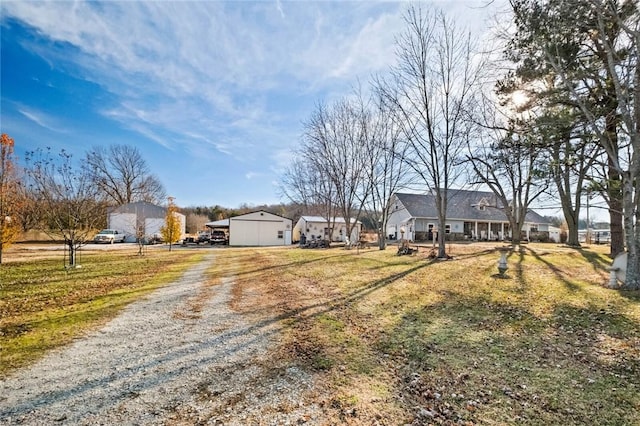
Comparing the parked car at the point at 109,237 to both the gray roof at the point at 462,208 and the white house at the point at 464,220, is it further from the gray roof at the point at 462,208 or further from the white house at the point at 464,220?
the gray roof at the point at 462,208

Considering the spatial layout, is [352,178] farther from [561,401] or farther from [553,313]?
[561,401]

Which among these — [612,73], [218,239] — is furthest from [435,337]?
[218,239]

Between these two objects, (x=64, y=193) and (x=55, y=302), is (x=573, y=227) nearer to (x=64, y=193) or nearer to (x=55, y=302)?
(x=55, y=302)

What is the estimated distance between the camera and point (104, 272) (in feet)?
37.9

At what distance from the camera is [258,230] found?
113 feet

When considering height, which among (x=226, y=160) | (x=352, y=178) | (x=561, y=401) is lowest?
(x=561, y=401)

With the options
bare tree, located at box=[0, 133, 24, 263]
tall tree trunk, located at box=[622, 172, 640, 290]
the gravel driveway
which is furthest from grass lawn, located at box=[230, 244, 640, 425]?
bare tree, located at box=[0, 133, 24, 263]

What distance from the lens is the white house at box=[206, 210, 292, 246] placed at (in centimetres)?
3372

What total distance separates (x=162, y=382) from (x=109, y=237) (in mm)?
36716

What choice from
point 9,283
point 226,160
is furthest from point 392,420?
point 226,160

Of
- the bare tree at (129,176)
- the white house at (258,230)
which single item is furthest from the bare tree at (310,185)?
the bare tree at (129,176)

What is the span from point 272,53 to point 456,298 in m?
10.9

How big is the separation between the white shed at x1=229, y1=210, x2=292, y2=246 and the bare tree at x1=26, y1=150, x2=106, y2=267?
2078 cm

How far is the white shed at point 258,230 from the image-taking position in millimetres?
33719
